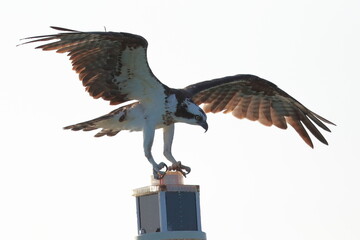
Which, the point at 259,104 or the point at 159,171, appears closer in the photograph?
the point at 159,171

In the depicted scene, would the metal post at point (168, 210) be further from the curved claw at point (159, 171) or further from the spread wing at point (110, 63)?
the spread wing at point (110, 63)

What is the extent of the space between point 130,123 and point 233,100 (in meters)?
3.66

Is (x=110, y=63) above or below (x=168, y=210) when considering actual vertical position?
above

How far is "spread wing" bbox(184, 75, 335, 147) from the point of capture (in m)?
22.4

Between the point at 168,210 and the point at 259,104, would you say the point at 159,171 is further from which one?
the point at 259,104

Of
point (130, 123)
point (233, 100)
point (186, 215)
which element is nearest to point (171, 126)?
point (130, 123)

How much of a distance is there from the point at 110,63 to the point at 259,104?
4412mm

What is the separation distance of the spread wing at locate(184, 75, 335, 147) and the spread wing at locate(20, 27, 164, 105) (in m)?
2.50

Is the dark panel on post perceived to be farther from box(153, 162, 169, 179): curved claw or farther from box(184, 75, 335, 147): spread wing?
box(184, 75, 335, 147): spread wing

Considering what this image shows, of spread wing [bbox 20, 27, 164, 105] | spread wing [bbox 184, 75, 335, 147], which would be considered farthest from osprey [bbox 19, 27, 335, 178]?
spread wing [bbox 184, 75, 335, 147]

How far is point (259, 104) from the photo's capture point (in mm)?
23078

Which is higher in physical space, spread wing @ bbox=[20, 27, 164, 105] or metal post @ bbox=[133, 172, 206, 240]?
spread wing @ bbox=[20, 27, 164, 105]

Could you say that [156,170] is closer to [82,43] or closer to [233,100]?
[82,43]

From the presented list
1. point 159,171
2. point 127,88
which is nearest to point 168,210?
point 159,171
